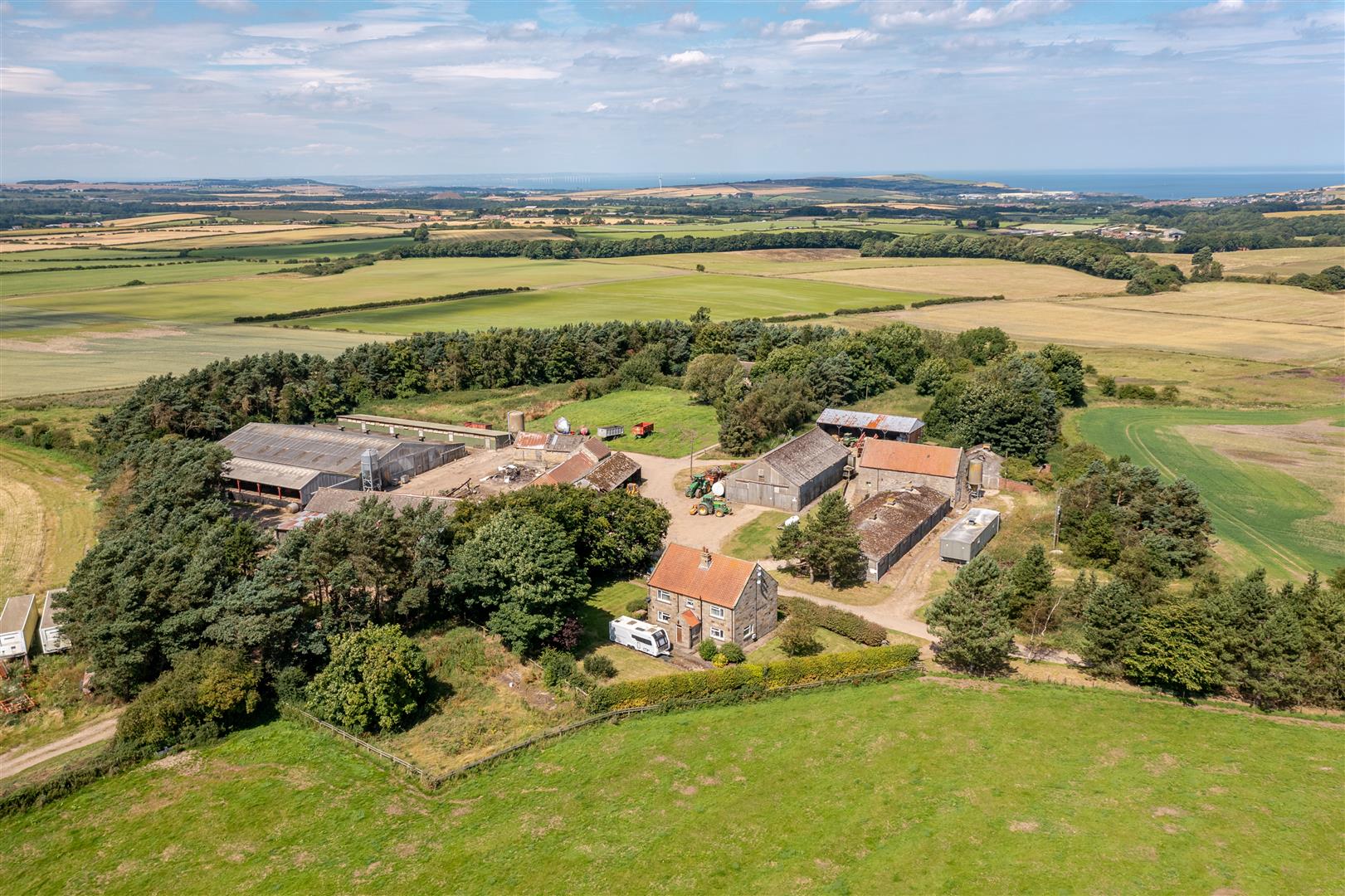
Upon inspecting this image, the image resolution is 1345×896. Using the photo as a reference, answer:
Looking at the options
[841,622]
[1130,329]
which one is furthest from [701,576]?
[1130,329]

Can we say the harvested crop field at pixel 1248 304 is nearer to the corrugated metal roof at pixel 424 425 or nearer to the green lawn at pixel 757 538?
the green lawn at pixel 757 538

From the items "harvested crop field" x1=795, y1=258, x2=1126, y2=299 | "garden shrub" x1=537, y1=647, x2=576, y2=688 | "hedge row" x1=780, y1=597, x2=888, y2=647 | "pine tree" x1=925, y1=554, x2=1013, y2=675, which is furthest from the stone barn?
"harvested crop field" x1=795, y1=258, x2=1126, y2=299

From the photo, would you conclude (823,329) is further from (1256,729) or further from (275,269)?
(275,269)

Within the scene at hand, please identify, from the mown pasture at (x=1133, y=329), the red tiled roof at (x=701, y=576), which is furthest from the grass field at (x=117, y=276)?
the red tiled roof at (x=701, y=576)

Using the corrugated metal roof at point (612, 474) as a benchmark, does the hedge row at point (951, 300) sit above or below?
above

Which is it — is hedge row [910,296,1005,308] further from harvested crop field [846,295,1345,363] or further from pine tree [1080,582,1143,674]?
pine tree [1080,582,1143,674]
